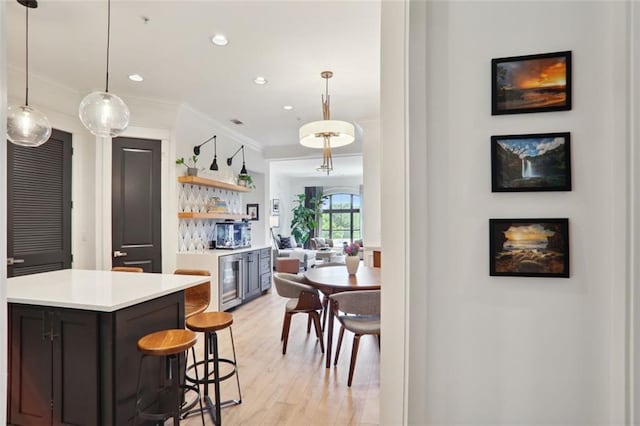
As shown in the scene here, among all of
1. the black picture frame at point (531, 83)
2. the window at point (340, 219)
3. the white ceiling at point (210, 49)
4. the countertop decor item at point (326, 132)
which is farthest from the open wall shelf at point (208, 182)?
the window at point (340, 219)

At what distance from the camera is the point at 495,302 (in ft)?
4.45

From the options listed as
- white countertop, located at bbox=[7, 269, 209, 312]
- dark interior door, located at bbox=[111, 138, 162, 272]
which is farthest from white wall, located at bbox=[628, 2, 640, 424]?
dark interior door, located at bbox=[111, 138, 162, 272]

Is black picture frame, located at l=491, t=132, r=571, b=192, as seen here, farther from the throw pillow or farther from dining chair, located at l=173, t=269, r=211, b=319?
the throw pillow

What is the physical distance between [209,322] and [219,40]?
2.26 meters

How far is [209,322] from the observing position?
2354 mm

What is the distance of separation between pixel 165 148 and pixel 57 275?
2229mm

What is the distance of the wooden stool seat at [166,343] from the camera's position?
6.08ft

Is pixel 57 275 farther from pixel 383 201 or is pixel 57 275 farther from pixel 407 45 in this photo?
pixel 407 45

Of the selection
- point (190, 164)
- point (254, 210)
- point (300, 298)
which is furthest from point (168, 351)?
point (254, 210)

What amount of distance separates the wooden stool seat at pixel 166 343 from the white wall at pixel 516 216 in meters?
1.24

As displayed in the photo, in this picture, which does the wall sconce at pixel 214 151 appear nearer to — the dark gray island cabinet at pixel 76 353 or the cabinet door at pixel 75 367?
the dark gray island cabinet at pixel 76 353

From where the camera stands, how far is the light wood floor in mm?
2342

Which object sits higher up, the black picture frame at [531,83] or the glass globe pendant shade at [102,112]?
the glass globe pendant shade at [102,112]

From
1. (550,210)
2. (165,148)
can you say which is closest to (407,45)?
(550,210)
